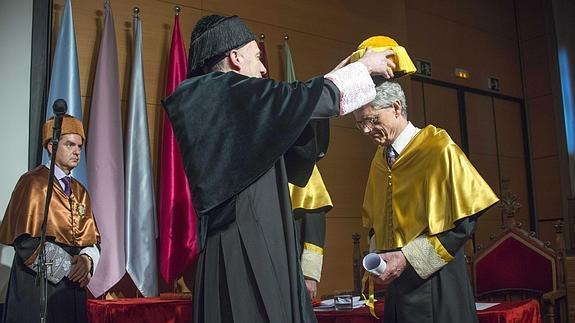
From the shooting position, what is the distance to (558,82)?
7.51m

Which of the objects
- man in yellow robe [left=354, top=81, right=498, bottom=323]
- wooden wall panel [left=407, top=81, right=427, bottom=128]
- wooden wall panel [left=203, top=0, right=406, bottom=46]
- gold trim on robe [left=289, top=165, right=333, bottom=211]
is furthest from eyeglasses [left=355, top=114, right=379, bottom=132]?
wooden wall panel [left=407, top=81, right=427, bottom=128]

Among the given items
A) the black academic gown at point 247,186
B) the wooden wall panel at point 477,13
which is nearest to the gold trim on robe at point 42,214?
the black academic gown at point 247,186

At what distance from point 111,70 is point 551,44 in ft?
19.1

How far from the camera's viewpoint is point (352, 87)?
1.64 meters

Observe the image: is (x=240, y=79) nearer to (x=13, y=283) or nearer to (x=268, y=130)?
(x=268, y=130)

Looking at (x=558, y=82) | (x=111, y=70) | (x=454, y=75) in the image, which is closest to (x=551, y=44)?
(x=558, y=82)

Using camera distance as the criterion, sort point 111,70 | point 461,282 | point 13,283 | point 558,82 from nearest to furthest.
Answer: point 461,282
point 13,283
point 111,70
point 558,82

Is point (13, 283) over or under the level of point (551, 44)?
under

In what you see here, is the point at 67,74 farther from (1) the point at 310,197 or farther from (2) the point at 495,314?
(2) the point at 495,314

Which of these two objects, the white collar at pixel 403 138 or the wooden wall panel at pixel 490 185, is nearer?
the white collar at pixel 403 138

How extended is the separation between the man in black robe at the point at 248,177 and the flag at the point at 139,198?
242 cm

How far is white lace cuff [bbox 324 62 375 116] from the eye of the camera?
163 cm

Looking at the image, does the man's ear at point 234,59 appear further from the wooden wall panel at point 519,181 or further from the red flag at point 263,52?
the wooden wall panel at point 519,181

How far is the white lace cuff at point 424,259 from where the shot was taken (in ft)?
6.73
